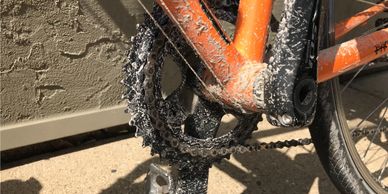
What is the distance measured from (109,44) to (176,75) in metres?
0.39

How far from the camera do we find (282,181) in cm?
246

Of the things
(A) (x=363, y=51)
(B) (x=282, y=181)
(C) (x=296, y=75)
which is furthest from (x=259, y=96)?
(B) (x=282, y=181)

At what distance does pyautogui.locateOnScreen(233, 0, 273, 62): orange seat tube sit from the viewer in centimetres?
153

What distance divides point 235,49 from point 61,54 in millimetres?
1157

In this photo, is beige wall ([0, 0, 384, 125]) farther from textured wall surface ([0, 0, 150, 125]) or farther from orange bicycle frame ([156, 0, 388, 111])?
orange bicycle frame ([156, 0, 388, 111])

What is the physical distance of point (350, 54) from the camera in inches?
66.3

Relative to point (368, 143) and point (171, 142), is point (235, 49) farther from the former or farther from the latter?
point (368, 143)

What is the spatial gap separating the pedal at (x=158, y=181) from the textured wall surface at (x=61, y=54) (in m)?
0.97

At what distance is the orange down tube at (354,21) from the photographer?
75.9 inches

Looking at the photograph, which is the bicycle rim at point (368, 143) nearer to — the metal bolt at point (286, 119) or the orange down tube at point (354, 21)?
the orange down tube at point (354, 21)

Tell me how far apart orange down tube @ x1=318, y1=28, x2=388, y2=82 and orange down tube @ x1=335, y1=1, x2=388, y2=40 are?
135mm

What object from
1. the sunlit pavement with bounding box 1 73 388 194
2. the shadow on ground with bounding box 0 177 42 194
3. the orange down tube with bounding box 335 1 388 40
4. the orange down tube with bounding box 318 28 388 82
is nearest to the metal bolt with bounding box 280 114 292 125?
the orange down tube with bounding box 318 28 388 82

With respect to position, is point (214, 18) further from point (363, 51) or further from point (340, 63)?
point (363, 51)

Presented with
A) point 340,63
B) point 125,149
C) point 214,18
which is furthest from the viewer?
point 125,149
